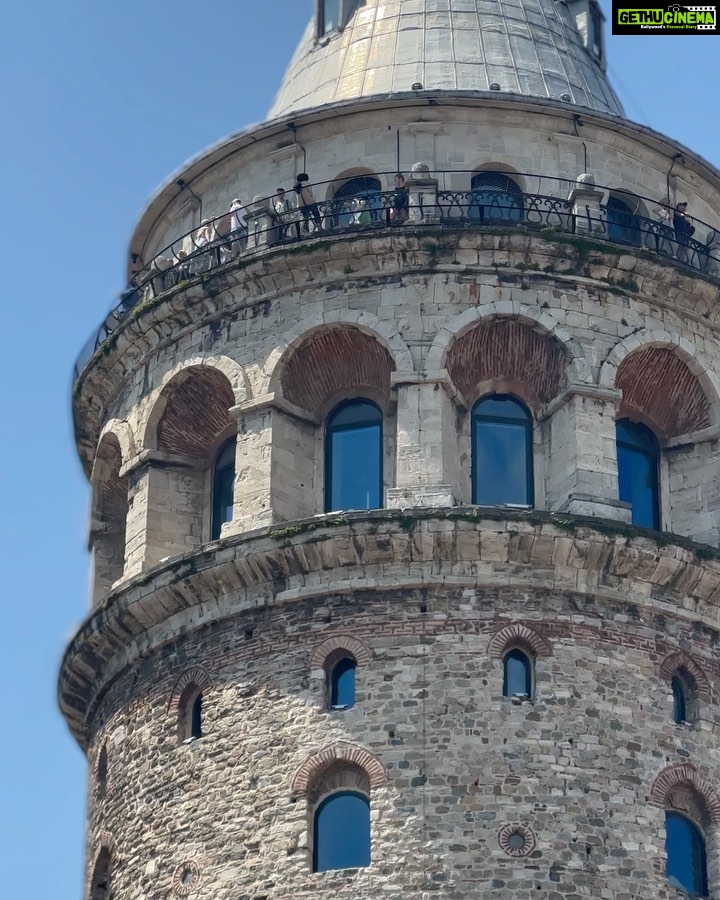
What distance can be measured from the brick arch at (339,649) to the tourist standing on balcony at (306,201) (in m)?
6.58

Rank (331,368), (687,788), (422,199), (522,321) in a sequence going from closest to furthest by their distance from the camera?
(687,788) → (522,321) → (331,368) → (422,199)

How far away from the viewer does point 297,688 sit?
1362 inches

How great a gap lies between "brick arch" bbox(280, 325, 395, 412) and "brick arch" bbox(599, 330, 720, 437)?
11.2ft

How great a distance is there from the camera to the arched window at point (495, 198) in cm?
3797

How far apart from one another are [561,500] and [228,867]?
668 centimetres

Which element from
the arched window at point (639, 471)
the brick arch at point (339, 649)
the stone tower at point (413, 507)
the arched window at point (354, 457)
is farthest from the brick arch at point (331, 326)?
the brick arch at point (339, 649)

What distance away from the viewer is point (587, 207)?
3831cm

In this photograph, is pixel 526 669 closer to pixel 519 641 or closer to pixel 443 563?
pixel 519 641

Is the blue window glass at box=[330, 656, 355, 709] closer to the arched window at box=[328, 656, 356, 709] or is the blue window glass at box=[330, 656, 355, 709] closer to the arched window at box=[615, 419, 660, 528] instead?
the arched window at box=[328, 656, 356, 709]

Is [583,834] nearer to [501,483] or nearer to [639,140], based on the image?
[501,483]

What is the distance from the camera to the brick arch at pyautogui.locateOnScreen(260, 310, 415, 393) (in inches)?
1449

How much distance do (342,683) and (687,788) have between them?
455cm

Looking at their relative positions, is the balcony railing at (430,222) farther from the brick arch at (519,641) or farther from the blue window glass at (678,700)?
the blue window glass at (678,700)

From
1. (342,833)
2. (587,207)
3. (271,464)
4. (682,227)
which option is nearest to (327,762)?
(342,833)
